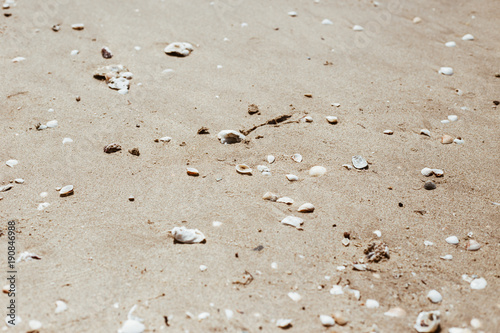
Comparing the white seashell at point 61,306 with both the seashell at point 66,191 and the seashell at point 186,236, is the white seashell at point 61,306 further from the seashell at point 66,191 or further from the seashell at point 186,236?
the seashell at point 66,191

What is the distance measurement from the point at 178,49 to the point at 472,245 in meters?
3.12

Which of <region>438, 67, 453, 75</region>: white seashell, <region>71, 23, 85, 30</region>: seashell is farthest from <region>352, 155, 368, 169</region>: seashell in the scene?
<region>71, 23, 85, 30</region>: seashell

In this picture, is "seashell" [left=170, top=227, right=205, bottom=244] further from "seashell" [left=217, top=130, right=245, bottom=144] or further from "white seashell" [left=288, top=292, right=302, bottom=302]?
"seashell" [left=217, top=130, right=245, bottom=144]

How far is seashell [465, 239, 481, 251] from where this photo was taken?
8.29 feet

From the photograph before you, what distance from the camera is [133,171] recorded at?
3.03m

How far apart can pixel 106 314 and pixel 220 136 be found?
1593mm

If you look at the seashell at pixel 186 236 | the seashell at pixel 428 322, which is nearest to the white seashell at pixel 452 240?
the seashell at pixel 428 322

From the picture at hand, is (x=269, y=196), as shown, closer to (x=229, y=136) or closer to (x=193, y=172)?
(x=193, y=172)

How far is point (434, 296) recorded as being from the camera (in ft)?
7.37

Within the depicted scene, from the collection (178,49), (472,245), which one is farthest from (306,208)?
(178,49)

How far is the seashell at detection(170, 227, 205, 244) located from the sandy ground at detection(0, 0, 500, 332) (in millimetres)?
50

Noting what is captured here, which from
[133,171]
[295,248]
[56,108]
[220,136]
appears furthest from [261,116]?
[56,108]

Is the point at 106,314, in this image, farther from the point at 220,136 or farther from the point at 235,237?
the point at 220,136

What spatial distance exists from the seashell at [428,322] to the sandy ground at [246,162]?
1.3 inches
